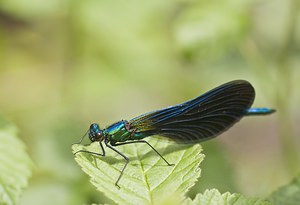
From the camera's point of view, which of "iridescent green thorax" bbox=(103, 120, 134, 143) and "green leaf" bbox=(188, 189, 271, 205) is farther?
"iridescent green thorax" bbox=(103, 120, 134, 143)

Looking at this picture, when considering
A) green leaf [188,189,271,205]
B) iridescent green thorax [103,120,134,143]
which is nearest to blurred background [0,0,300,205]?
iridescent green thorax [103,120,134,143]

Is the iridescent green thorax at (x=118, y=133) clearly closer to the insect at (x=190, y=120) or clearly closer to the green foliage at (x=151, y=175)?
the insect at (x=190, y=120)

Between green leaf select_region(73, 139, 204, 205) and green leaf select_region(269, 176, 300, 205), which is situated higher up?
green leaf select_region(73, 139, 204, 205)

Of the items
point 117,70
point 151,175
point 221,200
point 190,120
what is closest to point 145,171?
point 151,175

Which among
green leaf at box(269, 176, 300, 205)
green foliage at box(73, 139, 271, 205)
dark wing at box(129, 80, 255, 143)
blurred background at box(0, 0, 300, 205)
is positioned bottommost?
green leaf at box(269, 176, 300, 205)

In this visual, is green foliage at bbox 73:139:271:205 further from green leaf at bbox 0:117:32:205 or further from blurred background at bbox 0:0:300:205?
blurred background at bbox 0:0:300:205

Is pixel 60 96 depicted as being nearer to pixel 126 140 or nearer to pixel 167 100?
pixel 167 100
